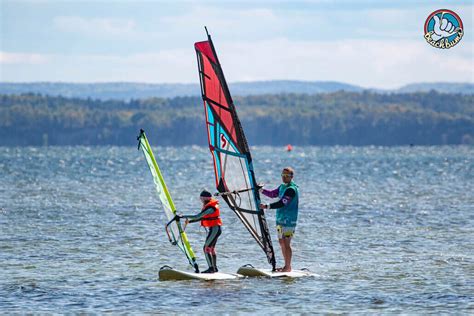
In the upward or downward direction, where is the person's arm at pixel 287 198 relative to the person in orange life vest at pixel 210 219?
upward

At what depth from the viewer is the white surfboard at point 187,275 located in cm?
1561

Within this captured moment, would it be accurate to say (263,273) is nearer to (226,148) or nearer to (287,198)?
(287,198)

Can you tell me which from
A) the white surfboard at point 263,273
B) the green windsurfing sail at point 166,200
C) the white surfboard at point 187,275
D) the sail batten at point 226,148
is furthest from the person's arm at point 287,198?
the green windsurfing sail at point 166,200

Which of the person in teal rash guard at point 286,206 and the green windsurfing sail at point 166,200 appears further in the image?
the person in teal rash guard at point 286,206

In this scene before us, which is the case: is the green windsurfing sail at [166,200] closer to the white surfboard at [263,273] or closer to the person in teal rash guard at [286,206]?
the white surfboard at [263,273]

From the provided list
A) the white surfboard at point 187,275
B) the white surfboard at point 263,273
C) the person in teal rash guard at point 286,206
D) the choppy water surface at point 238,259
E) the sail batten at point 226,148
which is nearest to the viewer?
the choppy water surface at point 238,259

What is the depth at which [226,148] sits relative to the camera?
16.0m

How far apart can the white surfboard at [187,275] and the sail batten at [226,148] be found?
901mm

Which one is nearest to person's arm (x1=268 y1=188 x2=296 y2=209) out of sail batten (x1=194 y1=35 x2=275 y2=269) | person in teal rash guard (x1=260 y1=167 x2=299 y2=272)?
person in teal rash guard (x1=260 y1=167 x2=299 y2=272)

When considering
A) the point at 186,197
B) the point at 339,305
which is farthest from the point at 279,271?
the point at 186,197

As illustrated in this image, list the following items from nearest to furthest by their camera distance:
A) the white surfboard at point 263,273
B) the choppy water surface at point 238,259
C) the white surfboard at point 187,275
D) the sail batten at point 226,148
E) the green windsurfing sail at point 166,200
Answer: the choppy water surface at point 238,259 < the green windsurfing sail at point 166,200 < the white surfboard at point 187,275 < the sail batten at point 226,148 < the white surfboard at point 263,273

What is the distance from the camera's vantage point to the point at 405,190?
43469 millimetres

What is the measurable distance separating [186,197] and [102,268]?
2109 centimetres

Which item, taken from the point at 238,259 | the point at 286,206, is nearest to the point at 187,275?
the point at 286,206
